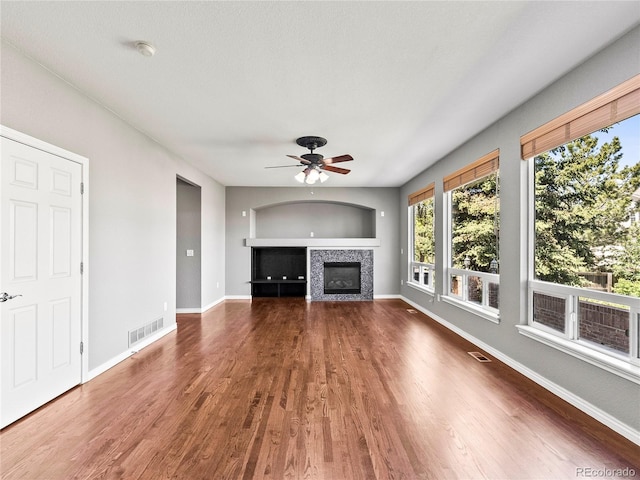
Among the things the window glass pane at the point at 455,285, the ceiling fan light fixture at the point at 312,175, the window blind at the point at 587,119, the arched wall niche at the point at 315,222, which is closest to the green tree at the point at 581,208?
the window blind at the point at 587,119

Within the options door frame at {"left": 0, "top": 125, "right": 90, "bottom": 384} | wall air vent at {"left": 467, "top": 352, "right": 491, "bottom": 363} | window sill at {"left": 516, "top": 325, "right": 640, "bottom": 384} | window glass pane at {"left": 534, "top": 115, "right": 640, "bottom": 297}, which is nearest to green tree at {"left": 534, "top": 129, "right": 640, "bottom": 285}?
window glass pane at {"left": 534, "top": 115, "right": 640, "bottom": 297}

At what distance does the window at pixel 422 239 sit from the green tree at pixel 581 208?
2.61 meters

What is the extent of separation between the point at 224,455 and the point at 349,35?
2747 millimetres

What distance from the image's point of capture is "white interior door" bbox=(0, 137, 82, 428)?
7.44 ft

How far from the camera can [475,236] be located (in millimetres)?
4480

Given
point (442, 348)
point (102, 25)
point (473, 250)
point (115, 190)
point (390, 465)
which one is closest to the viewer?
point (390, 465)

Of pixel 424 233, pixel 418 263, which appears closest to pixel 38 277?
pixel 424 233

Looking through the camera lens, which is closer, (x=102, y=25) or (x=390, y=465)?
(x=390, y=465)

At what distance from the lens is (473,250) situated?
4523 millimetres

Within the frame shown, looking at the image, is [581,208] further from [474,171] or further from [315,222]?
[315,222]

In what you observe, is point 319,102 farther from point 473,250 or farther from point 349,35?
point 473,250

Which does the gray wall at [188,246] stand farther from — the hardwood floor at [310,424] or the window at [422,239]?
the window at [422,239]

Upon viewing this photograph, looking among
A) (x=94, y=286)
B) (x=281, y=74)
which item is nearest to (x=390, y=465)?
(x=281, y=74)

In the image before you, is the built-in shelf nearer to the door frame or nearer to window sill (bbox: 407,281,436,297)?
window sill (bbox: 407,281,436,297)
